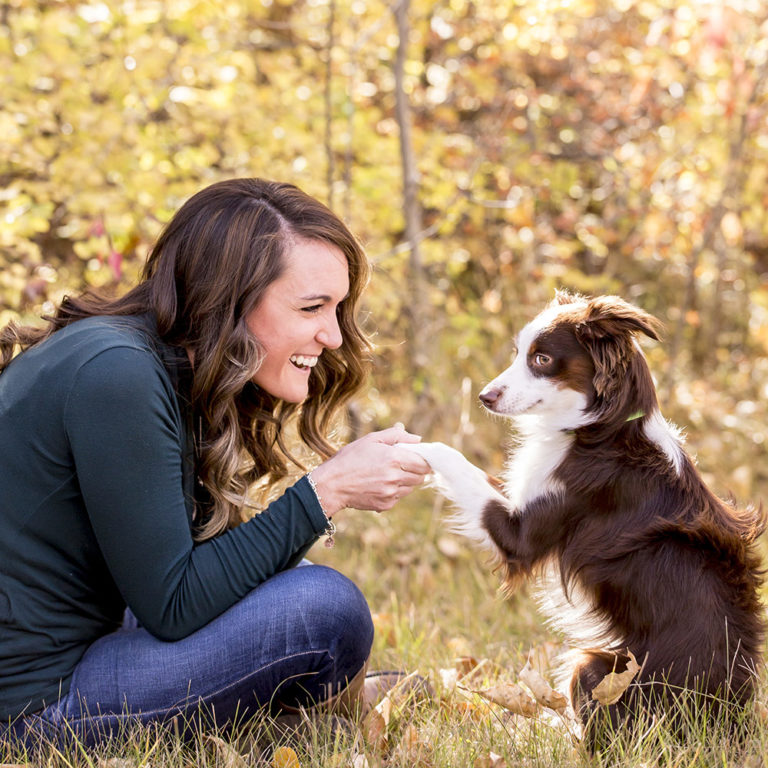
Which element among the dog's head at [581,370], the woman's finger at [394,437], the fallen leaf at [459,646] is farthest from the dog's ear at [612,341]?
the fallen leaf at [459,646]

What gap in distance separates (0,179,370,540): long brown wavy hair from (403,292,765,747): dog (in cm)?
54

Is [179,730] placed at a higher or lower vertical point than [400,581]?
higher

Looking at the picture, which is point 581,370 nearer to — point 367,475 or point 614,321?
point 614,321

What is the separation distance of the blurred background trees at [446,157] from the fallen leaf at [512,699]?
1771mm

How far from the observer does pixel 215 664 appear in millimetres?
2230

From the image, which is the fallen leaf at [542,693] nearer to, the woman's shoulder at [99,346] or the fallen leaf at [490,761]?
the fallen leaf at [490,761]

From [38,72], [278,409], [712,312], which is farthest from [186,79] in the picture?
[712,312]

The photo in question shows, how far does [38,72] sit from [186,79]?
0.90 m

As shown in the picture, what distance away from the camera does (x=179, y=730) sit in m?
2.28

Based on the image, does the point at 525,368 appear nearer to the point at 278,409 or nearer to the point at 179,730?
the point at 278,409

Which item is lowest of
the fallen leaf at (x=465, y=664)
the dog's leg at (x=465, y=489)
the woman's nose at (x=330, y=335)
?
the fallen leaf at (x=465, y=664)

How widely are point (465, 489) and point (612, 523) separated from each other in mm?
448

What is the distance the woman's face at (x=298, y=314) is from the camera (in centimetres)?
244

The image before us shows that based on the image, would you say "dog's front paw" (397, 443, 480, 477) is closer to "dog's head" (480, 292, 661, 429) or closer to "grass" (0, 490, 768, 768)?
"dog's head" (480, 292, 661, 429)
